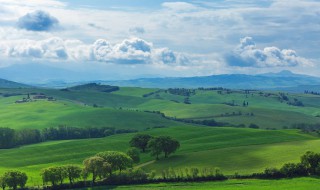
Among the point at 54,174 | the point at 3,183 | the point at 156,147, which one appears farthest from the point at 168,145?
the point at 3,183

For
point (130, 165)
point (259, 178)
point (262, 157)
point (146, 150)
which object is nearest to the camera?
point (259, 178)

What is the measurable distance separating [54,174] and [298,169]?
227ft

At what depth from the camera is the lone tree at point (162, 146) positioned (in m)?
154

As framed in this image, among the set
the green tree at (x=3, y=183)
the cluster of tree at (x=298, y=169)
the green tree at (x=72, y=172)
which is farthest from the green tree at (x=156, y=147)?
the green tree at (x=3, y=183)

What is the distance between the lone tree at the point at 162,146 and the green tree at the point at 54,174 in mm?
41062

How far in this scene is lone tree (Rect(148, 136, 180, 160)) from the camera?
154m

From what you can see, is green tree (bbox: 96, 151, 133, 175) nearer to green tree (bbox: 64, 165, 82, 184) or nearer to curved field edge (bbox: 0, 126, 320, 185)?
green tree (bbox: 64, 165, 82, 184)

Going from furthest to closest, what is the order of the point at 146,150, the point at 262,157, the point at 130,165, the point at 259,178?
the point at 146,150
the point at 262,157
the point at 130,165
the point at 259,178

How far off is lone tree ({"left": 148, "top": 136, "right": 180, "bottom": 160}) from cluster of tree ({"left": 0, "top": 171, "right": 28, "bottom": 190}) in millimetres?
49524

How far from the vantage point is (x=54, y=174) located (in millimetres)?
120500

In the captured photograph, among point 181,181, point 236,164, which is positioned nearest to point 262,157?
point 236,164

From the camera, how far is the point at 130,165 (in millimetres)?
132375

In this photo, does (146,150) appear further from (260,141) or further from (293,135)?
(293,135)

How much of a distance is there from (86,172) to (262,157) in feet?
191
